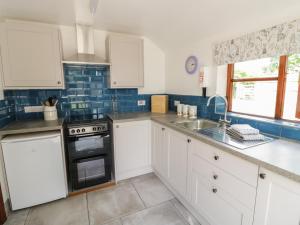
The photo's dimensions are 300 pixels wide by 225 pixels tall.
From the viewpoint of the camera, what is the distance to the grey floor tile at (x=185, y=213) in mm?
1678

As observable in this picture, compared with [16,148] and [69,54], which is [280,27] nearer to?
[69,54]

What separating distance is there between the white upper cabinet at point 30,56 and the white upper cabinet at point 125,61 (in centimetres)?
67

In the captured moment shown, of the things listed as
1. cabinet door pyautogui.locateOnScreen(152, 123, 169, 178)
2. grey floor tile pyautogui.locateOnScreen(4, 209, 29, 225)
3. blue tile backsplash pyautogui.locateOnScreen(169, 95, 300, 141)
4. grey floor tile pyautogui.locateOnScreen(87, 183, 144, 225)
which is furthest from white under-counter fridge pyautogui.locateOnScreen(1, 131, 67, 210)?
blue tile backsplash pyautogui.locateOnScreen(169, 95, 300, 141)

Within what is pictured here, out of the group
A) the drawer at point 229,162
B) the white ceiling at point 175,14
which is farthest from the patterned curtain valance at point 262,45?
the drawer at point 229,162

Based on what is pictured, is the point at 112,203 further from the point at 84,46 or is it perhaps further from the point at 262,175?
the point at 84,46

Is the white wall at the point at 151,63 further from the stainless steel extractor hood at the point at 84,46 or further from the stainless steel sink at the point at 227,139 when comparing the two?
the stainless steel sink at the point at 227,139

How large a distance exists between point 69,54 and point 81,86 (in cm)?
48

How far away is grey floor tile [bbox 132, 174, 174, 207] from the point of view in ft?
6.53

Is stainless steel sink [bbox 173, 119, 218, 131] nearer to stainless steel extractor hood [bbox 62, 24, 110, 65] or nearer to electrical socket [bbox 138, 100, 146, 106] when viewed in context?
electrical socket [bbox 138, 100, 146, 106]

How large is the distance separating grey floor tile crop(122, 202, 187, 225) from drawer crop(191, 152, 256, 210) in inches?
22.4

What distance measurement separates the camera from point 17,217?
1736 millimetres

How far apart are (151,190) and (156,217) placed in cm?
45

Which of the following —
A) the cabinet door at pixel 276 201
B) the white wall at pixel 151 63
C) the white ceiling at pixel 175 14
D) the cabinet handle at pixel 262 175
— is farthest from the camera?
the white wall at pixel 151 63

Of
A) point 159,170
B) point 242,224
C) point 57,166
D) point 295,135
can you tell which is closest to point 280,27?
point 295,135
